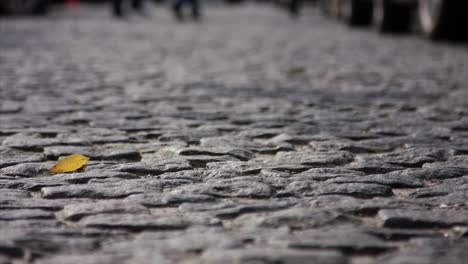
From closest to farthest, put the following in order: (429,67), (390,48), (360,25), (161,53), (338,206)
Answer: (338,206)
(429,67)
(161,53)
(390,48)
(360,25)

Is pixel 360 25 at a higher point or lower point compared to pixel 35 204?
lower

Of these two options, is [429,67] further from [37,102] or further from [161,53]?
[37,102]

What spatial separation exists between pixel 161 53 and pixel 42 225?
819cm

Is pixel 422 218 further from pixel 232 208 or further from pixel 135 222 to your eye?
pixel 135 222

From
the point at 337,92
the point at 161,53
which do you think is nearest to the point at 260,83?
the point at 337,92

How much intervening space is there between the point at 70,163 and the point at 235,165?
721 mm

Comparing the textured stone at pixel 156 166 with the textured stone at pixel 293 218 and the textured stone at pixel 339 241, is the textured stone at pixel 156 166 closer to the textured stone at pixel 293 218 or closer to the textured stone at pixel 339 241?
the textured stone at pixel 293 218

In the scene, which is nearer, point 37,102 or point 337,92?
point 37,102

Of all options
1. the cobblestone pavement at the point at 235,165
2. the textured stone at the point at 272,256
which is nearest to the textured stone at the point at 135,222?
the cobblestone pavement at the point at 235,165

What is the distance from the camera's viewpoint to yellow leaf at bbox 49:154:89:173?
3496 mm

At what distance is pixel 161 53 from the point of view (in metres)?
10.7

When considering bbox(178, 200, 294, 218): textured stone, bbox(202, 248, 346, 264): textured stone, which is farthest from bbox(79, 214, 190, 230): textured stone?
bbox(202, 248, 346, 264): textured stone

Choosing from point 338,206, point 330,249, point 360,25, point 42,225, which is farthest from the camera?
point 360,25

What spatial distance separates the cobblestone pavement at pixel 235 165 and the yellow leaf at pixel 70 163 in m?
0.07
